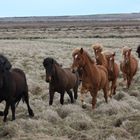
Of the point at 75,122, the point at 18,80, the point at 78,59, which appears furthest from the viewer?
the point at 78,59

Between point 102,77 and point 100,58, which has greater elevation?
point 100,58

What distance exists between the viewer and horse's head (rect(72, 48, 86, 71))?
36.9ft

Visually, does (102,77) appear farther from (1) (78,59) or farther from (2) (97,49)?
(2) (97,49)

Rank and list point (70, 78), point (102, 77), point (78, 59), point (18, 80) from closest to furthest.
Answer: point (18, 80), point (78, 59), point (102, 77), point (70, 78)

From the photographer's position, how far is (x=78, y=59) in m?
11.3

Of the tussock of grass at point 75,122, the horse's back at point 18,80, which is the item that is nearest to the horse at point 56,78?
the tussock of grass at point 75,122

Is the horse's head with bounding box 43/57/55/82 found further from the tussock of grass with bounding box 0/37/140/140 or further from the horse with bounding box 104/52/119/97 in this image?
the horse with bounding box 104/52/119/97

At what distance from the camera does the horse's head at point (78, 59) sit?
11.2m

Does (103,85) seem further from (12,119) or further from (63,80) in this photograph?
(12,119)

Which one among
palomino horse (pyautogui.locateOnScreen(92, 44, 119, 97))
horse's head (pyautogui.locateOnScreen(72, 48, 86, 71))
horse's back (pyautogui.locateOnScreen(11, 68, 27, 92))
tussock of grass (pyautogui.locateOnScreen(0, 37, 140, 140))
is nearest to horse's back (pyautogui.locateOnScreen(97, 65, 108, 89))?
tussock of grass (pyautogui.locateOnScreen(0, 37, 140, 140))

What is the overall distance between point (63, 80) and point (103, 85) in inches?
46.4

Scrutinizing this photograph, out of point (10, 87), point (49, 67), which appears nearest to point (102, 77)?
point (49, 67)

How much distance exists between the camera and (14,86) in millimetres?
10141

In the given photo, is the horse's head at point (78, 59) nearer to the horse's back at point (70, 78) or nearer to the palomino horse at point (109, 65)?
the horse's back at point (70, 78)
